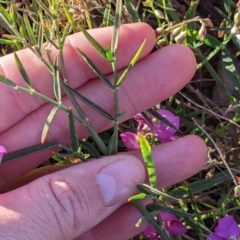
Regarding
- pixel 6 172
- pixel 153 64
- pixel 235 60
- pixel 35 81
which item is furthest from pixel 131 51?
pixel 235 60

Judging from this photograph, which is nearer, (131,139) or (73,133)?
(73,133)

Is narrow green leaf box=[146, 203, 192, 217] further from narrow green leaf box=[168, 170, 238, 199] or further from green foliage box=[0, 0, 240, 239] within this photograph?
narrow green leaf box=[168, 170, 238, 199]

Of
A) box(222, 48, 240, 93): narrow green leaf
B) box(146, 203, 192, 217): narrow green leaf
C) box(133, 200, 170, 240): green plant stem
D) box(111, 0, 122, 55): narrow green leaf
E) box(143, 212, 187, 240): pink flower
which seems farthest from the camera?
box(222, 48, 240, 93): narrow green leaf

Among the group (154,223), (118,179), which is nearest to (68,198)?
(118,179)

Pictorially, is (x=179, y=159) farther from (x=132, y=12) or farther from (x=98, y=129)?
(x=132, y=12)

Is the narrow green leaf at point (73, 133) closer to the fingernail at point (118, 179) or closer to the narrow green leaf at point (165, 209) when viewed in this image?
the fingernail at point (118, 179)

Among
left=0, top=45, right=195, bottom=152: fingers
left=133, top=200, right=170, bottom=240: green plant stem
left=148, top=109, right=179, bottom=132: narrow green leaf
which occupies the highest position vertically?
left=0, top=45, right=195, bottom=152: fingers

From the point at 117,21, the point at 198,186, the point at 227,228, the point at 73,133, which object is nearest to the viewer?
the point at 117,21

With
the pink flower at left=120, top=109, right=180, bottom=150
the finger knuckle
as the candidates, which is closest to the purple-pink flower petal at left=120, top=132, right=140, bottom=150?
the pink flower at left=120, top=109, right=180, bottom=150
